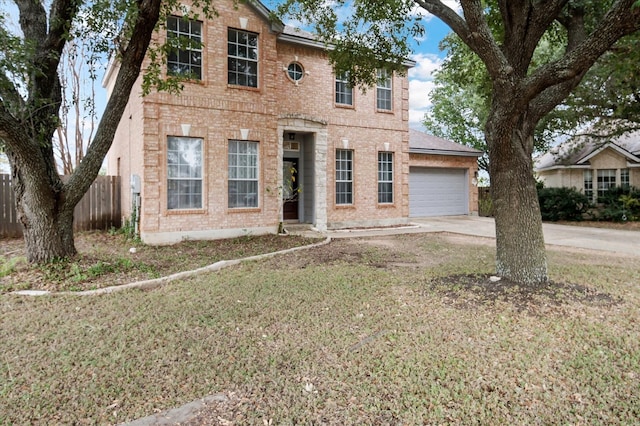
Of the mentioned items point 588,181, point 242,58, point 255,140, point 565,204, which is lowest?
point 565,204

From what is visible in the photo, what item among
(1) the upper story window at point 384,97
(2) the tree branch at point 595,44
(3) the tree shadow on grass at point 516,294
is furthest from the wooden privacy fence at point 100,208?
(2) the tree branch at point 595,44

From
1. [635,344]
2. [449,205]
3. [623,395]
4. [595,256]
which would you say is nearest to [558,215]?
[449,205]

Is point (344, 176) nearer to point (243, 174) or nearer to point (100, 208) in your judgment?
point (243, 174)

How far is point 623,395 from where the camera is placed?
284cm

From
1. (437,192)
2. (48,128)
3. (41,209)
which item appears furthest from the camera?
(437,192)

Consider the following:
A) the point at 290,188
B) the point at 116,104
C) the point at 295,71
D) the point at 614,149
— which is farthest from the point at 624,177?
the point at 116,104

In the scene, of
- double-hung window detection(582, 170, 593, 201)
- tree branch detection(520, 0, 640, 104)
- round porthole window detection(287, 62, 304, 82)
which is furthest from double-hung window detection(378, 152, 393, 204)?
double-hung window detection(582, 170, 593, 201)

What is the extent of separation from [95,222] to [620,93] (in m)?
19.0

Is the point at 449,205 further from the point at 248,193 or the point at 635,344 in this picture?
the point at 635,344

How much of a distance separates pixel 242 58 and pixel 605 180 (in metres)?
18.6

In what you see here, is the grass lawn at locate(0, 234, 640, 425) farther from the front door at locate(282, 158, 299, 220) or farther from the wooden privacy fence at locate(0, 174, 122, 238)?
the wooden privacy fence at locate(0, 174, 122, 238)

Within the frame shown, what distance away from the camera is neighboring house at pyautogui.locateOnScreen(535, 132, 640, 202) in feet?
58.5

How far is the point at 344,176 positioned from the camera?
13.6 metres

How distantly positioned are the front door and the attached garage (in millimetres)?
6269
